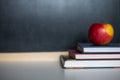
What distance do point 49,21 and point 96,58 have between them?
44 cm

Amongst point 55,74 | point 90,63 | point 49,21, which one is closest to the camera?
point 55,74

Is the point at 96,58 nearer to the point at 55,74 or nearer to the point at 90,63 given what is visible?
the point at 90,63

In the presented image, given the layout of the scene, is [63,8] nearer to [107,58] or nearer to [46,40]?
[46,40]

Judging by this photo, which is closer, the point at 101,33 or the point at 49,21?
the point at 101,33

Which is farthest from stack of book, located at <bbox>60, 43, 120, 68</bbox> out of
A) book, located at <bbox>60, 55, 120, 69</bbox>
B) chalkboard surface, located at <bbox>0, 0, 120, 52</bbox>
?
chalkboard surface, located at <bbox>0, 0, 120, 52</bbox>

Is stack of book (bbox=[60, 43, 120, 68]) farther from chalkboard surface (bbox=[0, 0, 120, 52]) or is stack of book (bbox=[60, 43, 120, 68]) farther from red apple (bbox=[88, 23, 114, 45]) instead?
chalkboard surface (bbox=[0, 0, 120, 52])

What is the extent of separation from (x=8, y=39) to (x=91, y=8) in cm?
54

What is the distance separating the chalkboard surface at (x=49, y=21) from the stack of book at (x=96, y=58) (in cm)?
32

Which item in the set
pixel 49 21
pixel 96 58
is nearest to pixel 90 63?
pixel 96 58

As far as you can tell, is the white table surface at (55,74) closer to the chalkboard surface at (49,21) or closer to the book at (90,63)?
the book at (90,63)

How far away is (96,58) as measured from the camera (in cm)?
108

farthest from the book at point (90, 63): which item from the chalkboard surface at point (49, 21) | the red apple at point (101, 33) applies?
the chalkboard surface at point (49, 21)

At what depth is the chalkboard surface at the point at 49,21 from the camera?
137 centimetres

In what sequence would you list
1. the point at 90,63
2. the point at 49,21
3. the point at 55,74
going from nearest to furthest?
the point at 55,74, the point at 90,63, the point at 49,21
